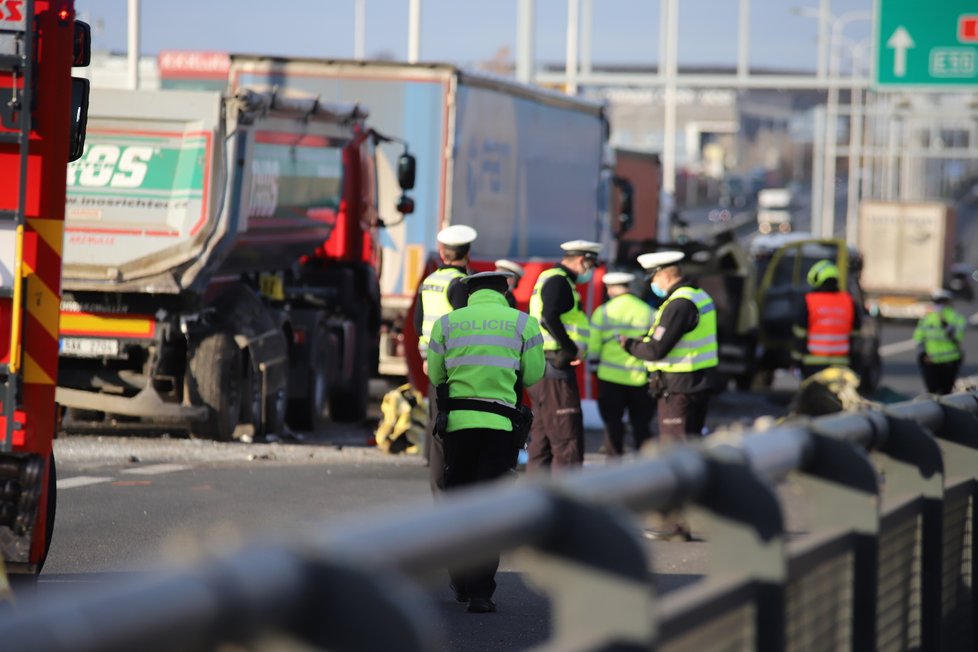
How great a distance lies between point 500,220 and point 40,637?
19243mm

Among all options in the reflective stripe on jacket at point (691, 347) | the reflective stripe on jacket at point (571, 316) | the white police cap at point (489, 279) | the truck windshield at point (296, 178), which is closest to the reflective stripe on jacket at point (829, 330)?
the truck windshield at point (296, 178)

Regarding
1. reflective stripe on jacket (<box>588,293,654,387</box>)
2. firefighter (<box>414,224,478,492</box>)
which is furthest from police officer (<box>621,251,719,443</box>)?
firefighter (<box>414,224,478,492</box>)

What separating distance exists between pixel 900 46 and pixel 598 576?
20.4 m

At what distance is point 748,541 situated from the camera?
10.4ft

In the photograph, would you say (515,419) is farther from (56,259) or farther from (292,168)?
(292,168)

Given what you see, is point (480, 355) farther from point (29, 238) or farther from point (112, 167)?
point (112, 167)

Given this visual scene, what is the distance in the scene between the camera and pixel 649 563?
266 centimetres

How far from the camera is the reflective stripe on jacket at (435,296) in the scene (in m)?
10.1

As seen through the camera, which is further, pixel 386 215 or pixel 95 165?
pixel 386 215

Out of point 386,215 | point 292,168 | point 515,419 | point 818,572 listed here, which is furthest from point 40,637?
point 386,215

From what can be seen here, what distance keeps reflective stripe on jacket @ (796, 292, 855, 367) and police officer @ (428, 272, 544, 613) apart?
936 centimetres

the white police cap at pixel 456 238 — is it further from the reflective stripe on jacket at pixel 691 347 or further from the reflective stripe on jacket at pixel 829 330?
the reflective stripe on jacket at pixel 829 330

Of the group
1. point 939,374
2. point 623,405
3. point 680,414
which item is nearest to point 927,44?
point 939,374

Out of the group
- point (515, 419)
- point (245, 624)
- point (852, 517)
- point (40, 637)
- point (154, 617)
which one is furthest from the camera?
point (515, 419)
